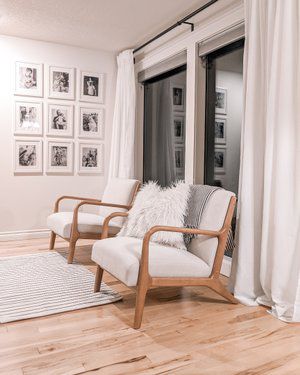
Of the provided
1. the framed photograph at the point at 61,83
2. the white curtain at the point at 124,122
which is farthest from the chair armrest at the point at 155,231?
the framed photograph at the point at 61,83

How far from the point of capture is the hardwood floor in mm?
1721

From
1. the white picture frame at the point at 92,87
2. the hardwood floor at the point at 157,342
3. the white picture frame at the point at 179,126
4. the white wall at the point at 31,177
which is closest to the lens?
the hardwood floor at the point at 157,342

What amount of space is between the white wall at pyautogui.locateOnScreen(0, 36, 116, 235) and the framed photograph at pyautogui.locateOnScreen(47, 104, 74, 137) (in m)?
0.08

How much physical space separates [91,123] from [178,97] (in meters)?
1.29

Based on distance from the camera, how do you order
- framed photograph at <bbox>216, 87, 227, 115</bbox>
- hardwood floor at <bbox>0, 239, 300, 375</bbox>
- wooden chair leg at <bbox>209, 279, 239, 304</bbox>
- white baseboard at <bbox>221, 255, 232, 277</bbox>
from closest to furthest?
hardwood floor at <bbox>0, 239, 300, 375</bbox> → wooden chair leg at <bbox>209, 279, 239, 304</bbox> → white baseboard at <bbox>221, 255, 232, 277</bbox> → framed photograph at <bbox>216, 87, 227, 115</bbox>

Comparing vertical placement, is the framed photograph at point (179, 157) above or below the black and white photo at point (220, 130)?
below

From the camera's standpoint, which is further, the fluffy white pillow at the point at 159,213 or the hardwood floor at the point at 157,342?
the fluffy white pillow at the point at 159,213

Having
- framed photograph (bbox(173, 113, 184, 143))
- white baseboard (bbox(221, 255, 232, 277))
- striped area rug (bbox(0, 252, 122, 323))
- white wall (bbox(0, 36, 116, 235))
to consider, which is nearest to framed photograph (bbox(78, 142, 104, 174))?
white wall (bbox(0, 36, 116, 235))

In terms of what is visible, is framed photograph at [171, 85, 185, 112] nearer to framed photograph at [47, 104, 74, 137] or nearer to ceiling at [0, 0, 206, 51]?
ceiling at [0, 0, 206, 51]

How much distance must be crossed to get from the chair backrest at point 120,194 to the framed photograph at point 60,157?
1.00 m

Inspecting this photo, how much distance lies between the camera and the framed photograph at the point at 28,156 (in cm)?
443

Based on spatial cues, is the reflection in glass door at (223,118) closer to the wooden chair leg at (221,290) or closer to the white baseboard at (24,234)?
the wooden chair leg at (221,290)

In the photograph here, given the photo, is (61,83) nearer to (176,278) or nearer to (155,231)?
(155,231)

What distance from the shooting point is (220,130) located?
11.5 feet
